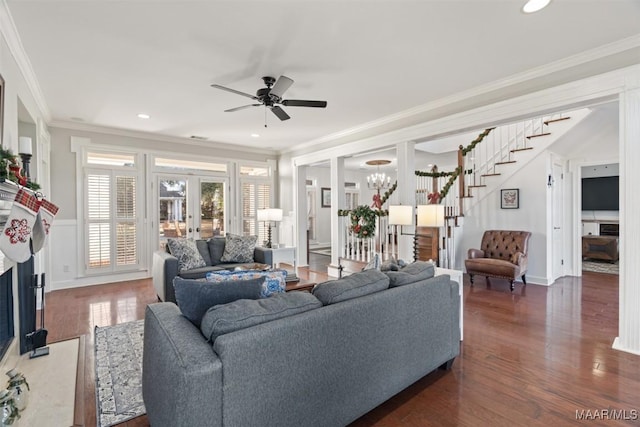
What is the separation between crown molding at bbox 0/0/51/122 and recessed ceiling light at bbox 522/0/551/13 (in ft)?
12.3

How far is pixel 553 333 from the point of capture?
324 cm

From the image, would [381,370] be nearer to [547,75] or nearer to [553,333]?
[553,333]

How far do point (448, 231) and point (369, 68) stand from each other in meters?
3.80

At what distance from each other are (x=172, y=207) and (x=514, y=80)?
19.5ft

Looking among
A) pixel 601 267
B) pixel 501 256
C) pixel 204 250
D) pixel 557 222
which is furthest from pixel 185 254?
pixel 601 267

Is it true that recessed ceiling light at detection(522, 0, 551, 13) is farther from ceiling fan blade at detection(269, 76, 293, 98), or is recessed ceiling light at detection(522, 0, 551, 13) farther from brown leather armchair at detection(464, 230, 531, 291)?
brown leather armchair at detection(464, 230, 531, 291)

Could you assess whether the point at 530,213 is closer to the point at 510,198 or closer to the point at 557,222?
the point at 510,198

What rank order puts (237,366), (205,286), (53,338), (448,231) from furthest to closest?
(448,231) < (53,338) < (205,286) < (237,366)

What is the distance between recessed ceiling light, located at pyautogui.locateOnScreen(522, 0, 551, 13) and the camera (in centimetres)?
226

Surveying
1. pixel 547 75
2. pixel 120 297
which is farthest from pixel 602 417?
pixel 120 297

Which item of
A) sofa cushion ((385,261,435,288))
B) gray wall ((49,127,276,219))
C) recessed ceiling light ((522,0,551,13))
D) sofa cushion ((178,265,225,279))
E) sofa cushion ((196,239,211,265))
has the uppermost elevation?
recessed ceiling light ((522,0,551,13))

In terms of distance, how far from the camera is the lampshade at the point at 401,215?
12.9ft

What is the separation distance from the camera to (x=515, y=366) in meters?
2.58

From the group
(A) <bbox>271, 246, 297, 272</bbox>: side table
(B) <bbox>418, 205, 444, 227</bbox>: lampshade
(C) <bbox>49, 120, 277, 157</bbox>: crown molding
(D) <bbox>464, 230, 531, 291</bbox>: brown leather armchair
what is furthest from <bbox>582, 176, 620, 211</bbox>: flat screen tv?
(C) <bbox>49, 120, 277, 157</bbox>: crown molding
